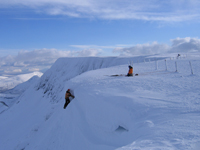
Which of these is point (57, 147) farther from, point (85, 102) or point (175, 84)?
point (175, 84)

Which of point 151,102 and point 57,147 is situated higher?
point 151,102

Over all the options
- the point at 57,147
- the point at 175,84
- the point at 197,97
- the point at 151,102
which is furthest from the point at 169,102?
the point at 57,147

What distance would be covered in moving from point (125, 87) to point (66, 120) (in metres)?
5.48

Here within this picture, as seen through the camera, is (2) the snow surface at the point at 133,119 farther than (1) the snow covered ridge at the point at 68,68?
No

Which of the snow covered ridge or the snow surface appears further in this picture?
the snow covered ridge

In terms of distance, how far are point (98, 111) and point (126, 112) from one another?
2.23 meters

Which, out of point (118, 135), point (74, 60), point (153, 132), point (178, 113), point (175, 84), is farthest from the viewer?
point (74, 60)

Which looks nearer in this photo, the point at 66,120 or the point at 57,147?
the point at 57,147

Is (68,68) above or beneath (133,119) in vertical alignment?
above

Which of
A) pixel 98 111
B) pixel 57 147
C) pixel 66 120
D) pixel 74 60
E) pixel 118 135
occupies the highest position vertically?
pixel 74 60

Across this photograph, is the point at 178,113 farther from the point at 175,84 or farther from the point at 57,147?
the point at 57,147

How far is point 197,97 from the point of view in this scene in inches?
293

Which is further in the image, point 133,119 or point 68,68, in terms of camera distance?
point 68,68

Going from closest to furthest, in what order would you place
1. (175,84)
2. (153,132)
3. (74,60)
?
(153,132) → (175,84) → (74,60)
